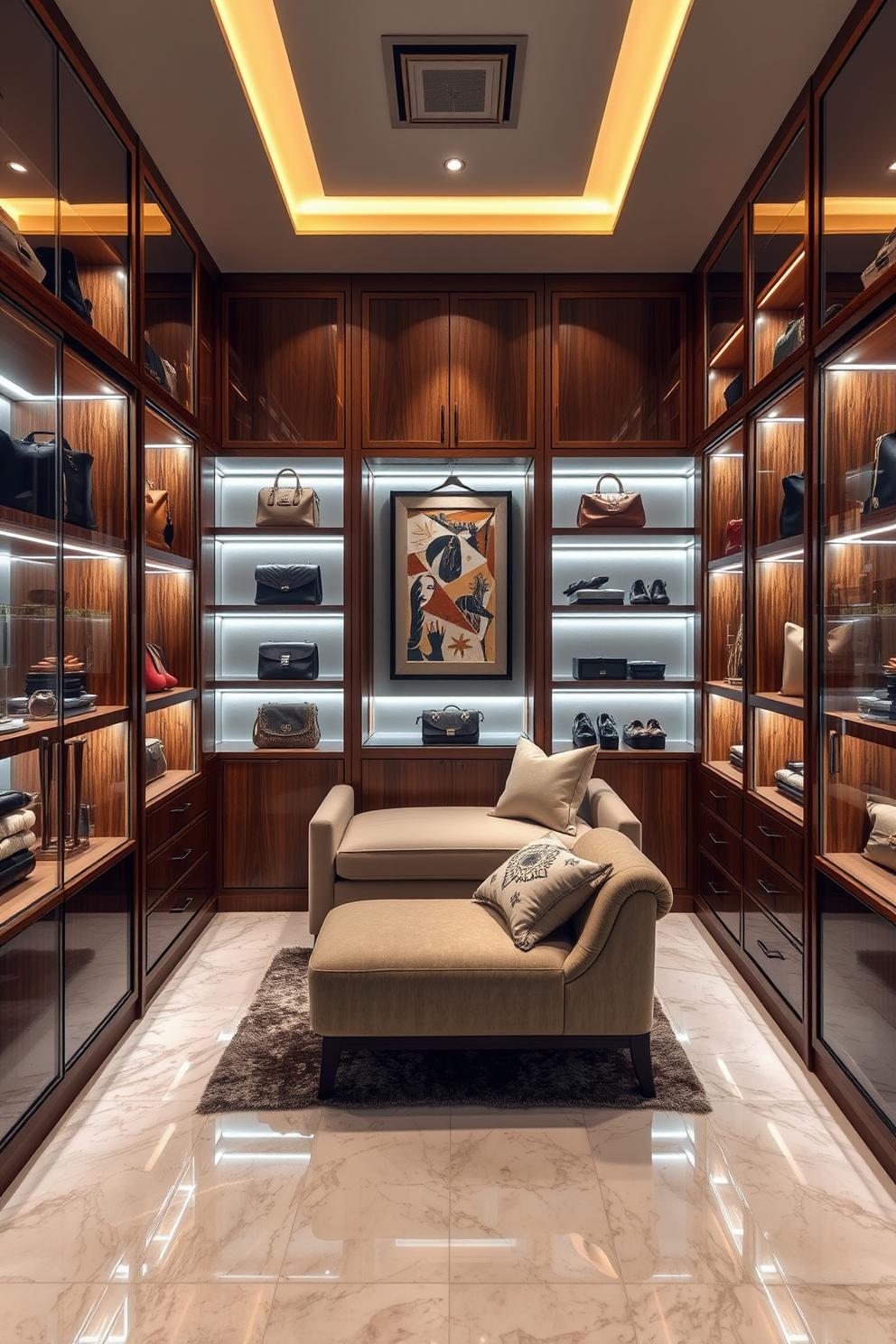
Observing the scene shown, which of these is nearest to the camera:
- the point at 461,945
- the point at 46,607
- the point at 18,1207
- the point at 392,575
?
the point at 18,1207

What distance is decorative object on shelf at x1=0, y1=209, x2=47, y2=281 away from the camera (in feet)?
6.55

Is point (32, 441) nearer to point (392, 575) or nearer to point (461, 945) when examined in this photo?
point (461, 945)

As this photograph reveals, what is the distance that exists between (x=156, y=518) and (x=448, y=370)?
160 centimetres

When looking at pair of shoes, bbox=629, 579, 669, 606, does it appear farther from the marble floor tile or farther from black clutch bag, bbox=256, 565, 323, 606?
the marble floor tile

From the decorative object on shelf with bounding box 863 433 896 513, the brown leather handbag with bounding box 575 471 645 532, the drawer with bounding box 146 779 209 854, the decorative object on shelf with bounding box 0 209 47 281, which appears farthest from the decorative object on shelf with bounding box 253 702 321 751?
the decorative object on shelf with bounding box 863 433 896 513

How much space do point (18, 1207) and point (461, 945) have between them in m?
1.24

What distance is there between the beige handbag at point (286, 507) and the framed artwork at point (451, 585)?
474 millimetres

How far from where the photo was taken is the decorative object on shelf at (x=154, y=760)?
324 cm

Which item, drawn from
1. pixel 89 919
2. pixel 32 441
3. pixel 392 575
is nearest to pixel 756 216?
pixel 392 575

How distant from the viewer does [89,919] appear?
2.51m

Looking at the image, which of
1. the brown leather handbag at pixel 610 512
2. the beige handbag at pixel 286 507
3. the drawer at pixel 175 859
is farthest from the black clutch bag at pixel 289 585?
the brown leather handbag at pixel 610 512

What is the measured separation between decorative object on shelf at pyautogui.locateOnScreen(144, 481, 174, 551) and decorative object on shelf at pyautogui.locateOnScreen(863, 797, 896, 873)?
268 centimetres

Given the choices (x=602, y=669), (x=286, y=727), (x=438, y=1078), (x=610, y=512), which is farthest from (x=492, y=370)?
(x=438, y=1078)

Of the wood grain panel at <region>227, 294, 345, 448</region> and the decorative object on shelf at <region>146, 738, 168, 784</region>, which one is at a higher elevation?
the wood grain panel at <region>227, 294, 345, 448</region>
